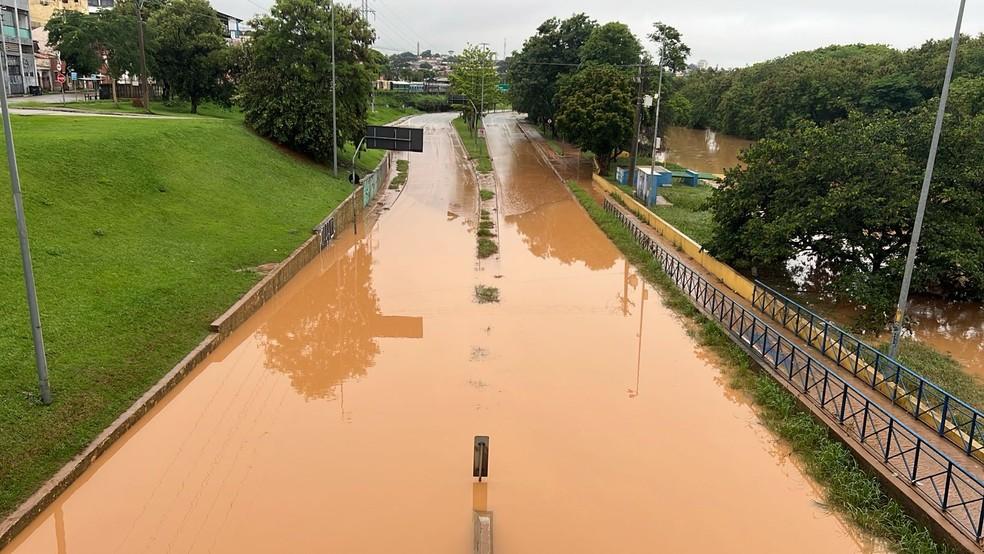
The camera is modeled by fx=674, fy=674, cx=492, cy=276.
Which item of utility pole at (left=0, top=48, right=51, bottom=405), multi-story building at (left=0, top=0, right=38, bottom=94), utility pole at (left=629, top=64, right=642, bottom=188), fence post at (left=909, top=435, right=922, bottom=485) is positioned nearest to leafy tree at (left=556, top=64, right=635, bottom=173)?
utility pole at (left=629, top=64, right=642, bottom=188)

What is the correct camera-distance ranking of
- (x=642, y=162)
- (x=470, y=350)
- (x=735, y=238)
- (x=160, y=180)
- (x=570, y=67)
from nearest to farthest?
1. (x=470, y=350)
2. (x=735, y=238)
3. (x=160, y=180)
4. (x=642, y=162)
5. (x=570, y=67)

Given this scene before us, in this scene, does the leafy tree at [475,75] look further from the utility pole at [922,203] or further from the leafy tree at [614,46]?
the utility pole at [922,203]

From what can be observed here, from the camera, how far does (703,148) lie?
232 ft

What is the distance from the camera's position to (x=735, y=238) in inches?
763

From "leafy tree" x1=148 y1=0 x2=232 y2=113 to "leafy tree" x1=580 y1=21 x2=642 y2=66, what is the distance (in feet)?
88.6

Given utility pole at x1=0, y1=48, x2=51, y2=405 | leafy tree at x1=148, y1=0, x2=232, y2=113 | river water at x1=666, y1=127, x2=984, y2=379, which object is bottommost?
river water at x1=666, y1=127, x2=984, y2=379

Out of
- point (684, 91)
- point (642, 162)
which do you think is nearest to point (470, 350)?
point (642, 162)

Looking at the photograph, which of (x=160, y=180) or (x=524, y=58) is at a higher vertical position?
(x=524, y=58)

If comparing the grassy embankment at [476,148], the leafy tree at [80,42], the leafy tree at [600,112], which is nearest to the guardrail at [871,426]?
the leafy tree at [600,112]

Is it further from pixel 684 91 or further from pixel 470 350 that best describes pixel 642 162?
pixel 684 91

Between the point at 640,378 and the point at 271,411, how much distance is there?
7292mm

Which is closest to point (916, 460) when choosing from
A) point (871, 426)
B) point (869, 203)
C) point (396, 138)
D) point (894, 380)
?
point (871, 426)

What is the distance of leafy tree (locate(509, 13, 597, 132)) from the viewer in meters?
60.6

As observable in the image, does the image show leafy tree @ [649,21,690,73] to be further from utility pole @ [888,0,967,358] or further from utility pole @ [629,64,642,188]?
utility pole @ [888,0,967,358]
